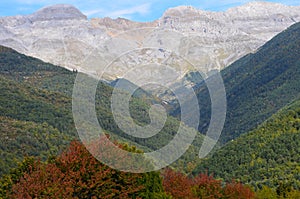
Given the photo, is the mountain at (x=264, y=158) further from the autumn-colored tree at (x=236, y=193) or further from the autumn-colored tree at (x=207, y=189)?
the autumn-colored tree at (x=207, y=189)

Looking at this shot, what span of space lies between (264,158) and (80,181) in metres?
68.1

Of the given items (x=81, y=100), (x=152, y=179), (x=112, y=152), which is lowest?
(x=152, y=179)

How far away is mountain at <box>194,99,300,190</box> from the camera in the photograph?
92625 millimetres

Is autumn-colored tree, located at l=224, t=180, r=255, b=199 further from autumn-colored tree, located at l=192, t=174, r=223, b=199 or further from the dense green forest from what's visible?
autumn-colored tree, located at l=192, t=174, r=223, b=199

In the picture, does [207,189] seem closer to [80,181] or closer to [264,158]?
[80,181]

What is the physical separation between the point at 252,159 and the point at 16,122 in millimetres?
72614

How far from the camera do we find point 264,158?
10125cm

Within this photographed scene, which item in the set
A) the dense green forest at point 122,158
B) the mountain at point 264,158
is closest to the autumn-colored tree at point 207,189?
the dense green forest at point 122,158

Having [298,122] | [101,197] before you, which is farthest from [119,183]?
[298,122]

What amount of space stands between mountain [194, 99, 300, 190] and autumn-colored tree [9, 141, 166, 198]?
49.8 m

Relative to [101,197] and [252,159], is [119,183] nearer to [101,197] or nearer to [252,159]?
[101,197]

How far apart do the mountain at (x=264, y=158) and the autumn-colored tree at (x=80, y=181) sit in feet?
163

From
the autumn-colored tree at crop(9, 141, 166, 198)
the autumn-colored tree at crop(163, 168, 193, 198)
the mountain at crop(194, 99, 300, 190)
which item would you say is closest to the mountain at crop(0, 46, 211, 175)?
the mountain at crop(194, 99, 300, 190)

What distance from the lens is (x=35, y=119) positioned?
158m
